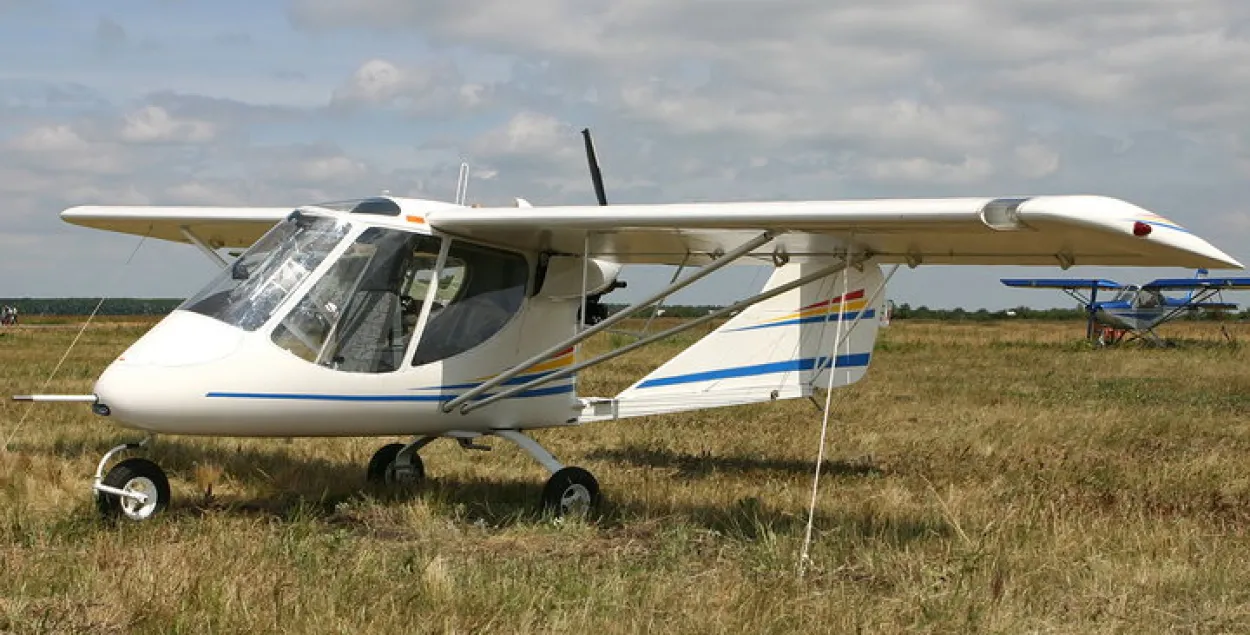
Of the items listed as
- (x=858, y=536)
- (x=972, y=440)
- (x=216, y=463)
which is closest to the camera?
(x=858, y=536)

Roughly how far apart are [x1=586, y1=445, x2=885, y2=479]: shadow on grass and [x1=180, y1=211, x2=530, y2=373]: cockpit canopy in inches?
118

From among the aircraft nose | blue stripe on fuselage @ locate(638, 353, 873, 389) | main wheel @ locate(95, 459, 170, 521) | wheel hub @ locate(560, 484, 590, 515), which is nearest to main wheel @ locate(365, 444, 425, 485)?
wheel hub @ locate(560, 484, 590, 515)

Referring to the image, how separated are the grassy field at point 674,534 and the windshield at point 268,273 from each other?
126 cm

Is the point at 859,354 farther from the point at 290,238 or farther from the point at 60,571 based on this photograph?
the point at 60,571

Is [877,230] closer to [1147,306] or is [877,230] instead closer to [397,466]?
[397,466]

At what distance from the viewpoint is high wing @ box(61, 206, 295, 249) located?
980 cm

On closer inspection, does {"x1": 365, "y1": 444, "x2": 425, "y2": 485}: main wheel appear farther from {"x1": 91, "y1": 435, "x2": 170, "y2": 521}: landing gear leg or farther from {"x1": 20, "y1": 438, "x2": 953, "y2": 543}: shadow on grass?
{"x1": 91, "y1": 435, "x2": 170, "y2": 521}: landing gear leg

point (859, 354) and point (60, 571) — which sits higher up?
point (859, 354)

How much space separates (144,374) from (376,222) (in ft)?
5.77

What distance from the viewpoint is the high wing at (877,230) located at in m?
6.09

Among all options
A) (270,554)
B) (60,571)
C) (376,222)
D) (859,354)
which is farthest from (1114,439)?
(60,571)

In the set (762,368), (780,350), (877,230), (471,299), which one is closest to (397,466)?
(471,299)

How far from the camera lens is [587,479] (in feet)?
27.1

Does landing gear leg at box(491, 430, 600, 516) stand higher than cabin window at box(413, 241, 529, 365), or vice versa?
cabin window at box(413, 241, 529, 365)
